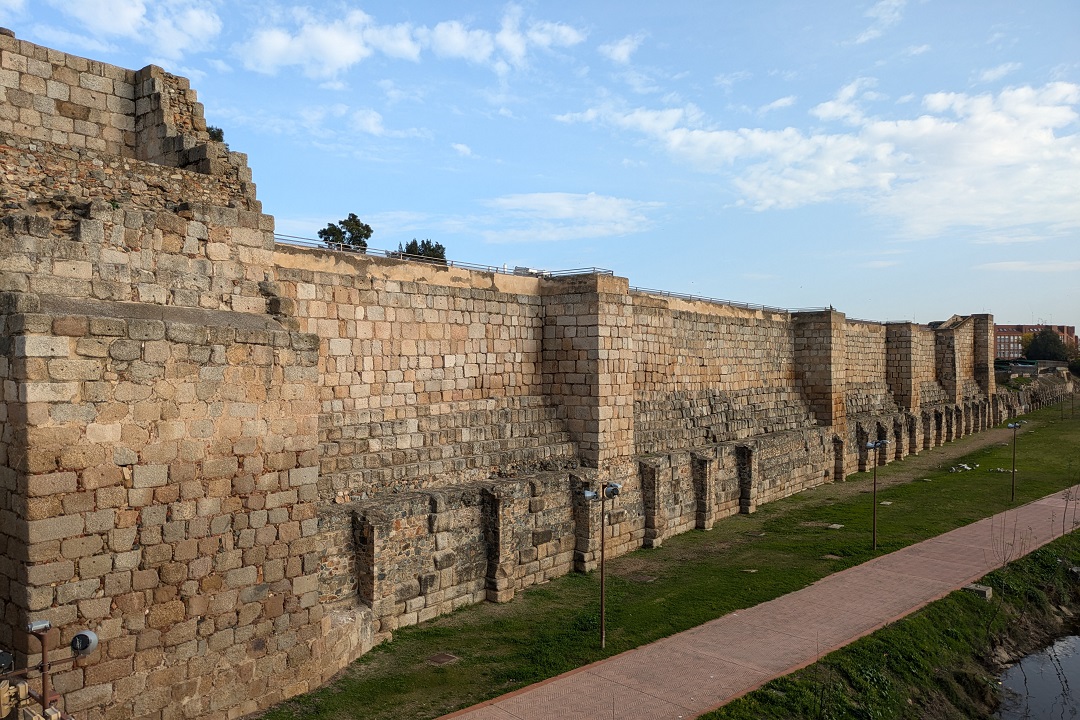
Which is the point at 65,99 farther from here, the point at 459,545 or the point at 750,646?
the point at 750,646

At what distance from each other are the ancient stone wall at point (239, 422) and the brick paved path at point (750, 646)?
272 cm

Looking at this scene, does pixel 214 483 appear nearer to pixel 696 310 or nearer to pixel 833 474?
pixel 696 310

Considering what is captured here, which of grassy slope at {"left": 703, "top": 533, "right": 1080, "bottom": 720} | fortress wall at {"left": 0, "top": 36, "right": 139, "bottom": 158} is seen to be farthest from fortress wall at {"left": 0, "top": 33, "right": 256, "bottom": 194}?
grassy slope at {"left": 703, "top": 533, "right": 1080, "bottom": 720}

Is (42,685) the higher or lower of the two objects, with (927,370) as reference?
lower

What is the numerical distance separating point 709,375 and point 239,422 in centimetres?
1486

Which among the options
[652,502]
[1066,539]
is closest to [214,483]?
[652,502]

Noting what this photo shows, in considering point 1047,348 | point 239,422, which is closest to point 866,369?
point 239,422

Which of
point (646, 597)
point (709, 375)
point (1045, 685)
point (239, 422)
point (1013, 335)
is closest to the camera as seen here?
point (239, 422)

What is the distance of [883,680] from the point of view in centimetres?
1018

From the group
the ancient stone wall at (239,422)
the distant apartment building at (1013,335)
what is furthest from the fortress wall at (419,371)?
the distant apartment building at (1013,335)

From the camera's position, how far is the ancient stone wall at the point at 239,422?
6879 mm

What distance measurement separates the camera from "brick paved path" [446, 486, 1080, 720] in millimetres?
8852

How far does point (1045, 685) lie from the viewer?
12.2 meters

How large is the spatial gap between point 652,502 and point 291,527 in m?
A: 9.01
